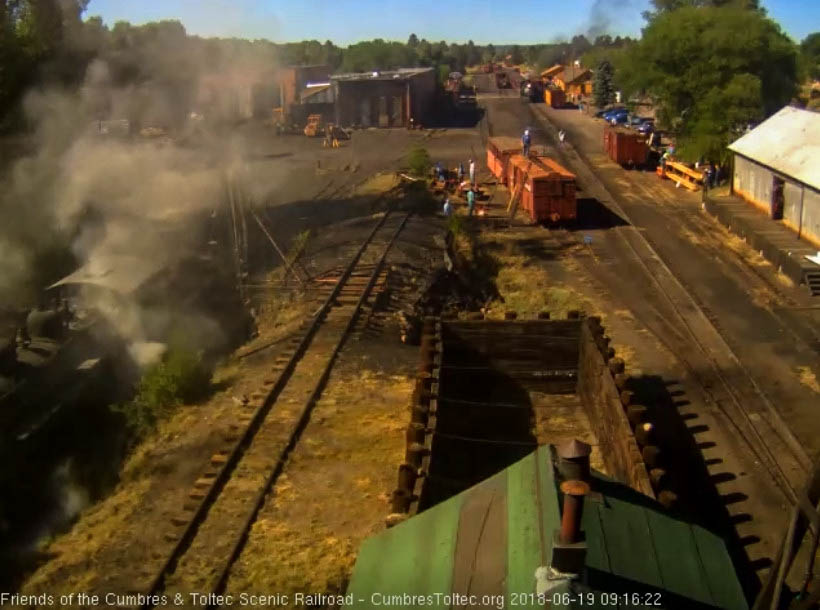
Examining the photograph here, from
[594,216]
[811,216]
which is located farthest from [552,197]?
[811,216]

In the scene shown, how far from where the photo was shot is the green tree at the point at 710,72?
29844 millimetres

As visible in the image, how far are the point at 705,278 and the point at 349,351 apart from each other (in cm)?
909

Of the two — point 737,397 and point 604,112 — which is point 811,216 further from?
point 604,112

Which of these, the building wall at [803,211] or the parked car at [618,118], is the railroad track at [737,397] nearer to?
the building wall at [803,211]

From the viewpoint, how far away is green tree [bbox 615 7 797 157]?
2984 centimetres

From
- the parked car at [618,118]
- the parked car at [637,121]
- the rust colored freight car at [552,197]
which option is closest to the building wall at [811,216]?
the rust colored freight car at [552,197]

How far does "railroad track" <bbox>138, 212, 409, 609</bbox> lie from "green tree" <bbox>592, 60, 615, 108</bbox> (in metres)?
47.0

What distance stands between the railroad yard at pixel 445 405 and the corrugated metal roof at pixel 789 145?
2.44m

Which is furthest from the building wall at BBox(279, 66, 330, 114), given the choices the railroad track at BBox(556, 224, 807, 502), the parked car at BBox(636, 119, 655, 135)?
the railroad track at BBox(556, 224, 807, 502)

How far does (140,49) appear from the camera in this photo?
26.2 m

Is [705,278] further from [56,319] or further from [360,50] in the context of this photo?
[360,50]

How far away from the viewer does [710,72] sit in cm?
3169

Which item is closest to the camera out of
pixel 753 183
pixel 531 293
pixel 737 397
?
pixel 737 397

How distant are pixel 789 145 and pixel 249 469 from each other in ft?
62.5
